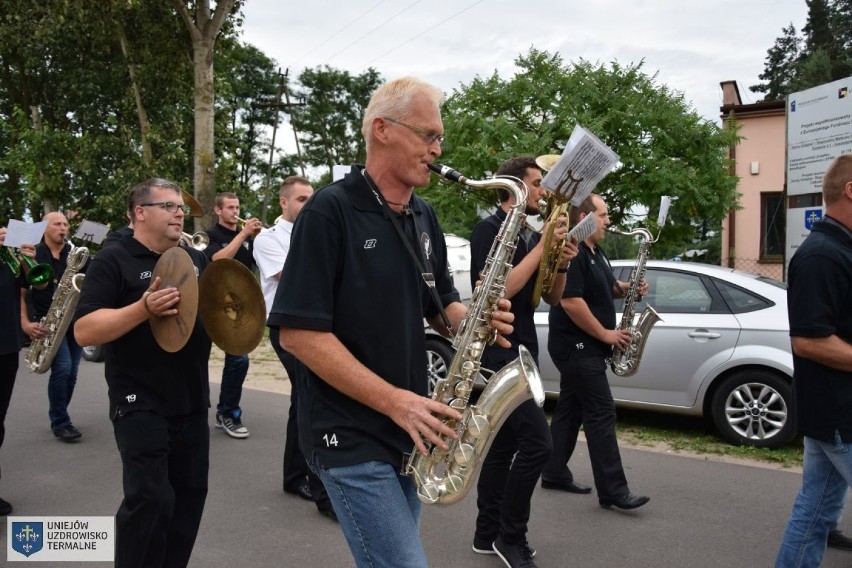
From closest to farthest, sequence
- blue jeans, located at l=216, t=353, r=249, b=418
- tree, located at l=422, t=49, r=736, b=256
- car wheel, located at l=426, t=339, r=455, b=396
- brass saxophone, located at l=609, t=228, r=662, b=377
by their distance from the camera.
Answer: brass saxophone, located at l=609, t=228, r=662, b=377, blue jeans, located at l=216, t=353, r=249, b=418, car wheel, located at l=426, t=339, r=455, b=396, tree, located at l=422, t=49, r=736, b=256

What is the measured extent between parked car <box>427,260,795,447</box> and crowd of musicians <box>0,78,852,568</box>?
1.42 meters

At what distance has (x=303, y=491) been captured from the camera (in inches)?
204

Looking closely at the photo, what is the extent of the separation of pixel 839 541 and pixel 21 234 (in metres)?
6.03

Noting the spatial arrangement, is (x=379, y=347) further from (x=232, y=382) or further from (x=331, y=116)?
(x=331, y=116)

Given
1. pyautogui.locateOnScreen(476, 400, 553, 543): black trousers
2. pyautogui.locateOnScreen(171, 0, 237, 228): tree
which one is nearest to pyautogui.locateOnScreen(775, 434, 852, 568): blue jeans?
pyautogui.locateOnScreen(476, 400, 553, 543): black trousers

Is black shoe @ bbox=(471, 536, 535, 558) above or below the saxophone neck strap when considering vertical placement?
below

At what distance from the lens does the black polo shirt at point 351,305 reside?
2.08m

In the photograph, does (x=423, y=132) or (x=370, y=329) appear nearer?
(x=370, y=329)

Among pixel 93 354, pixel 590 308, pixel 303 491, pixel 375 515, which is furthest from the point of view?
pixel 93 354

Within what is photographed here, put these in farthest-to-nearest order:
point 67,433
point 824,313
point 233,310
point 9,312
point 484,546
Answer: point 67,433
point 9,312
point 484,546
point 233,310
point 824,313

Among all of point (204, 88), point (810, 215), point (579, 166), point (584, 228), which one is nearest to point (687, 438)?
point (584, 228)

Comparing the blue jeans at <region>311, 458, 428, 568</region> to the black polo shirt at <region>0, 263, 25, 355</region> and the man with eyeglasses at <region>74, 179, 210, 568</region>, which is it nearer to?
the man with eyeglasses at <region>74, 179, 210, 568</region>

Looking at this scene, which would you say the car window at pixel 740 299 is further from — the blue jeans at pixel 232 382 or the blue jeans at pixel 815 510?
the blue jeans at pixel 232 382

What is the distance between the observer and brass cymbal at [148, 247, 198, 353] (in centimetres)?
300
